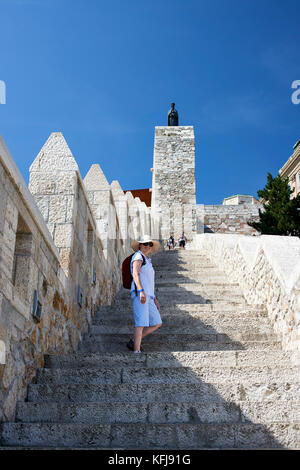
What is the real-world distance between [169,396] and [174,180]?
17545 mm

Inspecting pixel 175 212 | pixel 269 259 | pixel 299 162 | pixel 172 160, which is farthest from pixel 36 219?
pixel 299 162

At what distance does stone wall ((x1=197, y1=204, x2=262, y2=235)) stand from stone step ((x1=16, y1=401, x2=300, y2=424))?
714 inches

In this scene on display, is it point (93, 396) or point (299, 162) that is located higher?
point (299, 162)

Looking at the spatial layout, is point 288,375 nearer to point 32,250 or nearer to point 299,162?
point 32,250

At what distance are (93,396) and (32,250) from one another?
1.18m

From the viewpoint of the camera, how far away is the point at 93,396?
3609 mm

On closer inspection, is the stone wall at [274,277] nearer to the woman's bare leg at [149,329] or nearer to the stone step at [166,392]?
the stone step at [166,392]

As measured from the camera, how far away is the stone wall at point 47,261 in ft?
10.9

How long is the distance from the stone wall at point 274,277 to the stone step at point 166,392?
38.6 inches

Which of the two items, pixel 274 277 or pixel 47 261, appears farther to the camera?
pixel 274 277

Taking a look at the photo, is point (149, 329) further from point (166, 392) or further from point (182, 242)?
point (182, 242)

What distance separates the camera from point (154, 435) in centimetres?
304

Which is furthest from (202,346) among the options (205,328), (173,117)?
(173,117)
